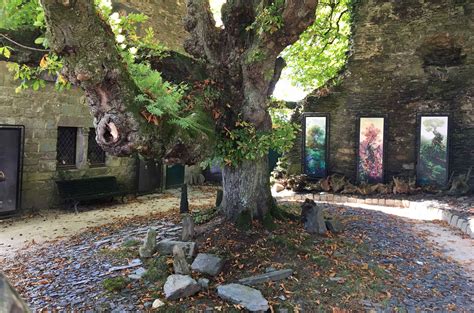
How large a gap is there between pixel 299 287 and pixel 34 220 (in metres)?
6.76

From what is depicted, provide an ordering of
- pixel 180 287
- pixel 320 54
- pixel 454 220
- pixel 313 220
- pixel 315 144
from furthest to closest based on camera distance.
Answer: pixel 320 54 < pixel 315 144 < pixel 454 220 < pixel 313 220 < pixel 180 287

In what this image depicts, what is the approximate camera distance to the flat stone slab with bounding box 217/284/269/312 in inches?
148

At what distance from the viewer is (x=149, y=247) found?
16.5 feet

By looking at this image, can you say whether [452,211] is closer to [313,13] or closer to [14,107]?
[313,13]

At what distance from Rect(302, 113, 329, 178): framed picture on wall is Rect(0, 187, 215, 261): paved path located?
333 cm

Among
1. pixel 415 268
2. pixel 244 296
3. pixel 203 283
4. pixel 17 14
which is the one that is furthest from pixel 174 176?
pixel 244 296

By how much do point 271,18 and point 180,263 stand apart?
10.9 feet

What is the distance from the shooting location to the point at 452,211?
8.63m

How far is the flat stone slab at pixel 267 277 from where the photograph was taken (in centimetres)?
423

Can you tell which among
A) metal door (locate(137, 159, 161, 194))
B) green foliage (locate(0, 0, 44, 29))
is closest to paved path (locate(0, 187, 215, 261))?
metal door (locate(137, 159, 161, 194))

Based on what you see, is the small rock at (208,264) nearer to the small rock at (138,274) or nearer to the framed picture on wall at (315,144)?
the small rock at (138,274)

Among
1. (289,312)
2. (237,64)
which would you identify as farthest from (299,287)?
(237,64)

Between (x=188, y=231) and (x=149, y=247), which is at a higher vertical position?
(x=188, y=231)

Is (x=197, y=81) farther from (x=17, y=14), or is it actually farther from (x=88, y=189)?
(x=88, y=189)
